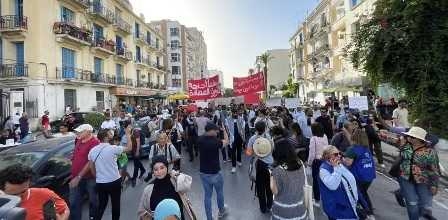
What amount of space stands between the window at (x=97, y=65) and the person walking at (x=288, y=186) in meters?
32.9

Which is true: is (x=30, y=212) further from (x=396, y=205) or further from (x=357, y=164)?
(x=396, y=205)

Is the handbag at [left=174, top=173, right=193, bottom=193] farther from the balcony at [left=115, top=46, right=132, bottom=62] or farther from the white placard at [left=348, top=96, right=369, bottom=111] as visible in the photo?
the balcony at [left=115, top=46, right=132, bottom=62]

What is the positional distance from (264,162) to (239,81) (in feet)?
35.6

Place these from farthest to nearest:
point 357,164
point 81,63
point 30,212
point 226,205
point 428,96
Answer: point 81,63, point 428,96, point 226,205, point 357,164, point 30,212

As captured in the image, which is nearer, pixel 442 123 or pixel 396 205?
pixel 396 205

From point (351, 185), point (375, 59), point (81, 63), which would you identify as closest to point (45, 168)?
point (351, 185)

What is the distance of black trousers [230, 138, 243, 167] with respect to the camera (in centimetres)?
1059

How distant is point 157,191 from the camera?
156 inches

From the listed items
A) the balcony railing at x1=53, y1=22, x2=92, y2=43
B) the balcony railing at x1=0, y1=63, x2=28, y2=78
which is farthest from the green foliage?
the balcony railing at x1=53, y1=22, x2=92, y2=43

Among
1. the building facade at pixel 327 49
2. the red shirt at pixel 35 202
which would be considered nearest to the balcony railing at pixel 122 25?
the building facade at pixel 327 49

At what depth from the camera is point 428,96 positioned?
11781 millimetres

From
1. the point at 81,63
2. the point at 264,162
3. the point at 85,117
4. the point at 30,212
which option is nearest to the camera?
the point at 30,212

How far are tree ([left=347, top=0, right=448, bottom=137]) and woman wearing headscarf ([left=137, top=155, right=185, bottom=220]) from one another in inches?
385

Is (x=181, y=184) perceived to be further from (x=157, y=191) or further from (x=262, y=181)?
(x=262, y=181)
